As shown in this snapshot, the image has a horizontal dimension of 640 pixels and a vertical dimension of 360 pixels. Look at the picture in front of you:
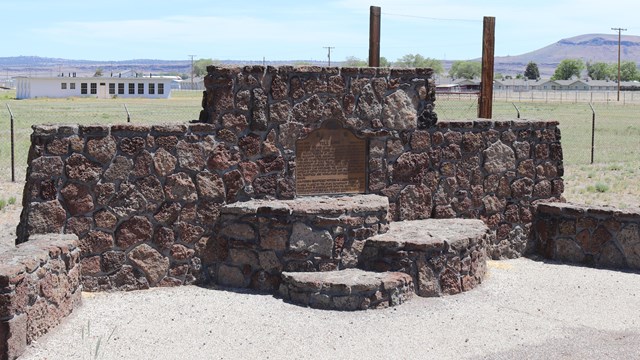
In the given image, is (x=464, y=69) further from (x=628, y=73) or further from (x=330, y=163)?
(x=330, y=163)

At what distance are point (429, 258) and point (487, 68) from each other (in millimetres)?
4080

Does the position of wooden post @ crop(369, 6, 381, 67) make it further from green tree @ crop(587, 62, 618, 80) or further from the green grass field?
green tree @ crop(587, 62, 618, 80)

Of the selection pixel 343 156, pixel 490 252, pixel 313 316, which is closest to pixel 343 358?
pixel 313 316

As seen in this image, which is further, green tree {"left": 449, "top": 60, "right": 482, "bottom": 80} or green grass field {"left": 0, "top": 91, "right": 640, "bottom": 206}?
green tree {"left": 449, "top": 60, "right": 482, "bottom": 80}

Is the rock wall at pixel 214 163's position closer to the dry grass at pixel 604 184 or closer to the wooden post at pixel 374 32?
the wooden post at pixel 374 32

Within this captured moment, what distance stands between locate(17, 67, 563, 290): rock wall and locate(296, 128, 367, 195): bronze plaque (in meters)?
0.10

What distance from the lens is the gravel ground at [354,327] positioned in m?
7.06

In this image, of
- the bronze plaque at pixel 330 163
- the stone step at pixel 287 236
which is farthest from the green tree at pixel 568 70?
the stone step at pixel 287 236

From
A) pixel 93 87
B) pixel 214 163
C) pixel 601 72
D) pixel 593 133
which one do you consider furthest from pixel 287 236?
pixel 601 72

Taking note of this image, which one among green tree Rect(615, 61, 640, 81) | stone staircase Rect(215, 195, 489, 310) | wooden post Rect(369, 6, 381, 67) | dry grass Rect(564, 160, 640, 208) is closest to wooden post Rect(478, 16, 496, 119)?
wooden post Rect(369, 6, 381, 67)

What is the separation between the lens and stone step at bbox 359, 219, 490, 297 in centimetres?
860

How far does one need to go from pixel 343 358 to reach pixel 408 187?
11.3 ft

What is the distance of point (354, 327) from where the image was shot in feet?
25.1

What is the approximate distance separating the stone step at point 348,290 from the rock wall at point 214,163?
3.67 ft
